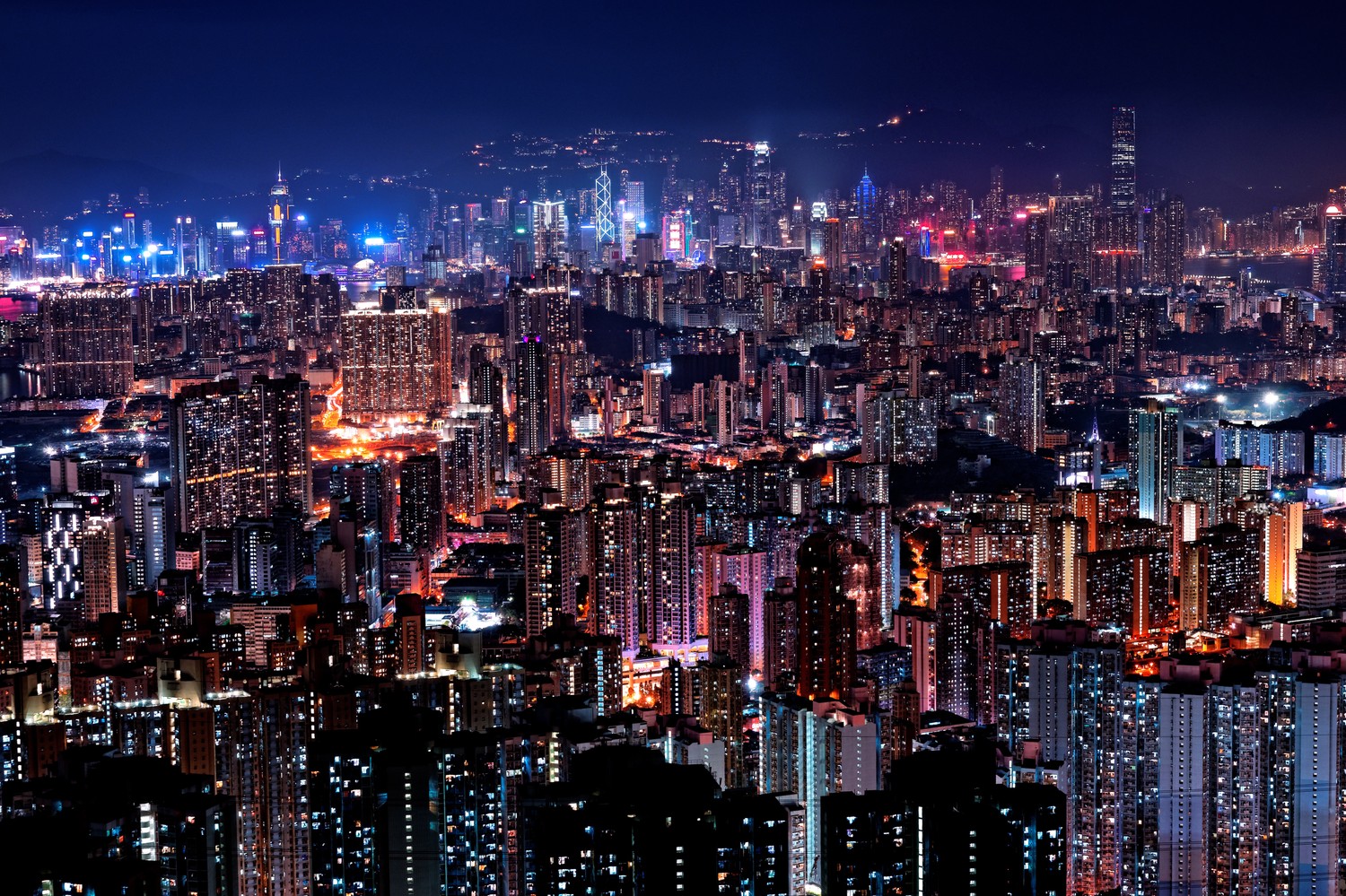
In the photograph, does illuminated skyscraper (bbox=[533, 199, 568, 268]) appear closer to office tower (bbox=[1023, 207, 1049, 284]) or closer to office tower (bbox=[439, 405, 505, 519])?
office tower (bbox=[439, 405, 505, 519])

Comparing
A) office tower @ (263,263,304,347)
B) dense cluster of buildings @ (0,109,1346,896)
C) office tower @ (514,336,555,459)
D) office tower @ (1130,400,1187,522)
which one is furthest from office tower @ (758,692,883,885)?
office tower @ (263,263,304,347)

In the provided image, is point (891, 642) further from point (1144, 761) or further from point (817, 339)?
point (817, 339)

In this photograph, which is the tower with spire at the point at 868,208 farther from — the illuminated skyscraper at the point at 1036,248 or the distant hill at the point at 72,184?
the distant hill at the point at 72,184

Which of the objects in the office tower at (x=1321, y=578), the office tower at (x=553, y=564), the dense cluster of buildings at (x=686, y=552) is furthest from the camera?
the office tower at (x=553, y=564)

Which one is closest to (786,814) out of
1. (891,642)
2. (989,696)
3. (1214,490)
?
(989,696)

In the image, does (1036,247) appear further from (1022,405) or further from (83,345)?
(83,345)

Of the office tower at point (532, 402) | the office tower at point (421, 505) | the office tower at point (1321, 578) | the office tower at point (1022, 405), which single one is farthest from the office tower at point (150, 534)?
the office tower at point (1022, 405)
